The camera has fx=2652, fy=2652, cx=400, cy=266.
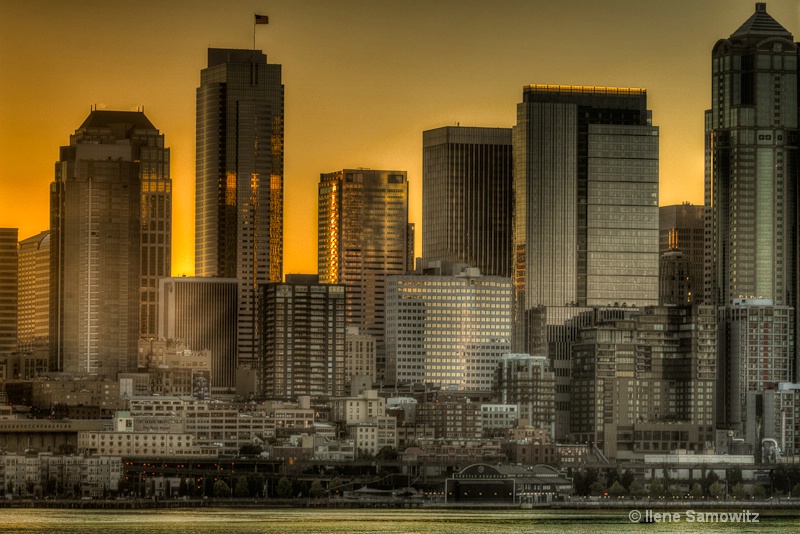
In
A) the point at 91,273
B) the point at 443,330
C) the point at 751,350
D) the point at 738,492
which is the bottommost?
the point at 738,492

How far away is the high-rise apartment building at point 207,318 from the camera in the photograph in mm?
188625

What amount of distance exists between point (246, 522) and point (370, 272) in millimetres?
76361

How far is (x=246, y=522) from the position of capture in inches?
4464

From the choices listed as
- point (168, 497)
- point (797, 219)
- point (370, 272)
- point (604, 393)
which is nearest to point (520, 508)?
point (168, 497)

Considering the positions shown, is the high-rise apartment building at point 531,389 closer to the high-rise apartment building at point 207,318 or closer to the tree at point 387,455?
the tree at point 387,455

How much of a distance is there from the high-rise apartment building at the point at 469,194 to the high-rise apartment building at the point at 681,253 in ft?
38.6

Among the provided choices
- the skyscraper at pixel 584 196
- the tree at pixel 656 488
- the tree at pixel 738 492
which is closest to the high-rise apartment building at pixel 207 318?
the skyscraper at pixel 584 196

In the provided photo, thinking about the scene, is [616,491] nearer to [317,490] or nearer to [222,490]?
[317,490]

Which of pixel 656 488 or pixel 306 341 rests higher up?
pixel 306 341

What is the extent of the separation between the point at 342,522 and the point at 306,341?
6006cm

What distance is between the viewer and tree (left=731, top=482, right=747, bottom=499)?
136625mm

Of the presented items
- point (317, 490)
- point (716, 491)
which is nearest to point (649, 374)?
point (716, 491)

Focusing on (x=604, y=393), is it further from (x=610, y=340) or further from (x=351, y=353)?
(x=351, y=353)

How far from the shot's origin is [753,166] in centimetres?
17100
